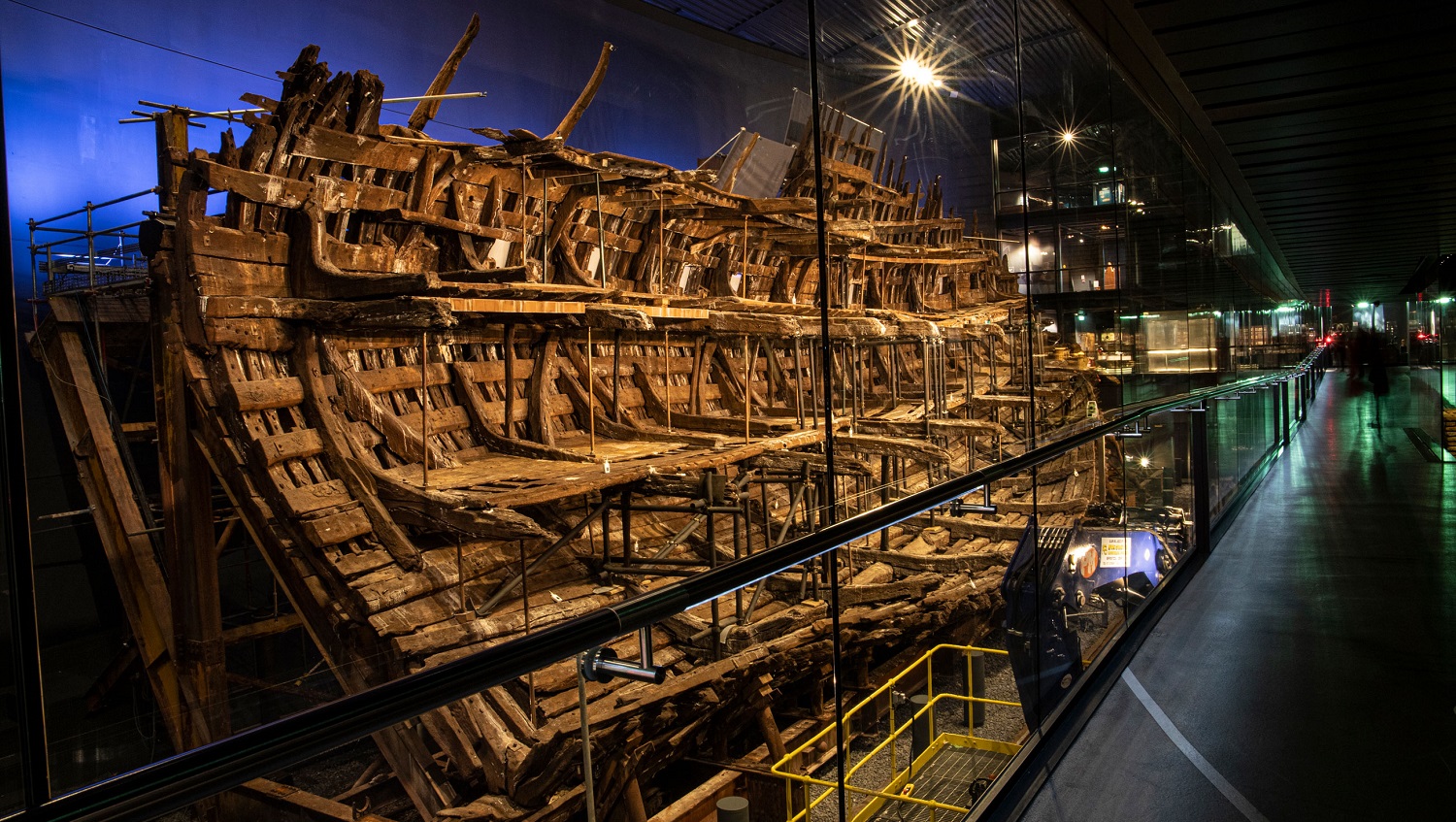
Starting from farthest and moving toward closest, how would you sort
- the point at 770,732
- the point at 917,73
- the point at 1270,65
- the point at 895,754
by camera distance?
the point at 770,732 → the point at 1270,65 → the point at 917,73 → the point at 895,754

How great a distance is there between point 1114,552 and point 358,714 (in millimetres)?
3628

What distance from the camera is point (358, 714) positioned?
39.9 inches

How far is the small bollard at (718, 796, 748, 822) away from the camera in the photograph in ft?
11.1

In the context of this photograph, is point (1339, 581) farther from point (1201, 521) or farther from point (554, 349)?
point (554, 349)

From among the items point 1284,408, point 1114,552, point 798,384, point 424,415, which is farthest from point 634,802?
point 1284,408

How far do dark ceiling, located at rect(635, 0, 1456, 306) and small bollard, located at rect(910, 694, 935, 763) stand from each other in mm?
2061

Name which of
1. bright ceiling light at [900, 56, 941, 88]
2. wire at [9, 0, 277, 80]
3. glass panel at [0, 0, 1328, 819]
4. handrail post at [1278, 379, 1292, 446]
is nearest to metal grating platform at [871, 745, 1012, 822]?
glass panel at [0, 0, 1328, 819]

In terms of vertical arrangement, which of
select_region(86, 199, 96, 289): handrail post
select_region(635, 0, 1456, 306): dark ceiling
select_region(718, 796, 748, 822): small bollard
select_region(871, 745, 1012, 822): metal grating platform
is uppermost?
select_region(635, 0, 1456, 306): dark ceiling

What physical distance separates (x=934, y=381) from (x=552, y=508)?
288cm

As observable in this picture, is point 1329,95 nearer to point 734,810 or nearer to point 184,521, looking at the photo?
point 734,810

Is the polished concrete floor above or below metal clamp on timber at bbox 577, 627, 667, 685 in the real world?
below

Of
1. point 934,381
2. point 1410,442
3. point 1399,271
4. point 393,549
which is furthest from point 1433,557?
point 1399,271

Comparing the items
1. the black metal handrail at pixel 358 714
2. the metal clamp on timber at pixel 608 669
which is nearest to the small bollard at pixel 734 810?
the black metal handrail at pixel 358 714

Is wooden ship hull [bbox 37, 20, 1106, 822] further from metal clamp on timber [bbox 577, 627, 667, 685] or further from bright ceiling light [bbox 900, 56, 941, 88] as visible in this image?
metal clamp on timber [bbox 577, 627, 667, 685]
